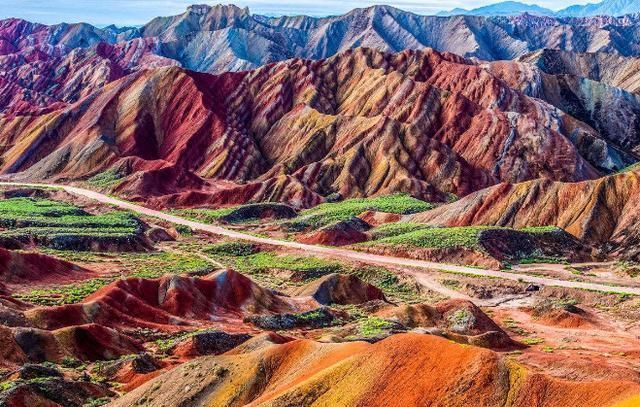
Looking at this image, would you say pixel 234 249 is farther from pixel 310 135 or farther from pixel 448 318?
pixel 310 135

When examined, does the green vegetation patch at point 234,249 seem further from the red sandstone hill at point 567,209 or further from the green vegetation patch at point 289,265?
the red sandstone hill at point 567,209

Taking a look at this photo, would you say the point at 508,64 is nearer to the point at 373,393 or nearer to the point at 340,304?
the point at 340,304

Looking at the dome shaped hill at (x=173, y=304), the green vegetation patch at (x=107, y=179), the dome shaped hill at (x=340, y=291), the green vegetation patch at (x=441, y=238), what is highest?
the dome shaped hill at (x=173, y=304)

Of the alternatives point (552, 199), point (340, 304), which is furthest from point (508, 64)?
point (340, 304)

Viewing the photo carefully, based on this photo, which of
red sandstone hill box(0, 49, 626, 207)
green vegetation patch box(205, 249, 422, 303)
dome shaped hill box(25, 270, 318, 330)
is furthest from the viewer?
red sandstone hill box(0, 49, 626, 207)

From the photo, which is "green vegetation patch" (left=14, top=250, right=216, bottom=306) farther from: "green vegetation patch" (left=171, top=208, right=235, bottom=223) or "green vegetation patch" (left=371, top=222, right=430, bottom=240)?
"green vegetation patch" (left=371, top=222, right=430, bottom=240)

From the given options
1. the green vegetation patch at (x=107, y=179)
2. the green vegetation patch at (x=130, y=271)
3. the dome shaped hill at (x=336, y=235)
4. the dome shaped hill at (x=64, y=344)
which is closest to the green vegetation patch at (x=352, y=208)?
the dome shaped hill at (x=336, y=235)

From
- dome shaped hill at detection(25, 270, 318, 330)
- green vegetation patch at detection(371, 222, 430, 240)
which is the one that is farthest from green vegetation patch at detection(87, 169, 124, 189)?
dome shaped hill at detection(25, 270, 318, 330)

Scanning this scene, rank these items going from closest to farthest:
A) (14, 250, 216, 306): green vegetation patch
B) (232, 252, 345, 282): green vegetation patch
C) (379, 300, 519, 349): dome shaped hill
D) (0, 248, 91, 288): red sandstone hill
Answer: (379, 300, 519, 349): dome shaped hill
(14, 250, 216, 306): green vegetation patch
(0, 248, 91, 288): red sandstone hill
(232, 252, 345, 282): green vegetation patch
